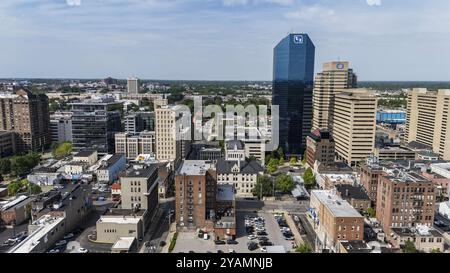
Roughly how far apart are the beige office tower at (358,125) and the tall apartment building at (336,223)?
18.8 feet

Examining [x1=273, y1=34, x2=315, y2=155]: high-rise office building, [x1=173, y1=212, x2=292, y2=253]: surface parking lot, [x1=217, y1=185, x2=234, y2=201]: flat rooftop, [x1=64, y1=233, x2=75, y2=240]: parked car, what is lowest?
[x1=173, y1=212, x2=292, y2=253]: surface parking lot

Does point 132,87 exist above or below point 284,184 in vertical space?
above

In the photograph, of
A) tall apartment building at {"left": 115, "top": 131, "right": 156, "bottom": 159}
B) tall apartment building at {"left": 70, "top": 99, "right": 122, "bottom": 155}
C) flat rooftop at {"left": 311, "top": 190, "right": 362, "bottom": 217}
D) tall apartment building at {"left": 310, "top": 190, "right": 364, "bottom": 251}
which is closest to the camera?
tall apartment building at {"left": 310, "top": 190, "right": 364, "bottom": 251}

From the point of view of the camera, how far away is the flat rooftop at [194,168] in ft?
23.9

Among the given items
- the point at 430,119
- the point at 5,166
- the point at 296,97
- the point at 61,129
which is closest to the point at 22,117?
the point at 61,129

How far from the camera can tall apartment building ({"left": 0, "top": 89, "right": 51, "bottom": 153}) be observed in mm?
13914

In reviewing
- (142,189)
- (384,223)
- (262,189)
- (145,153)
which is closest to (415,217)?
(384,223)

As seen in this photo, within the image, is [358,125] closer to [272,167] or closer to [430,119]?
[272,167]

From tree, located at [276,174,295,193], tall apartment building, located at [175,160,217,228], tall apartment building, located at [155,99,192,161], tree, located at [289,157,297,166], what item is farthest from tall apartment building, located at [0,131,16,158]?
tree, located at [289,157,297,166]

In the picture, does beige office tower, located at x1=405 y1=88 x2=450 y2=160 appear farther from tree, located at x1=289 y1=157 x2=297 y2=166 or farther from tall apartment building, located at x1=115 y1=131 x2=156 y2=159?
tall apartment building, located at x1=115 y1=131 x2=156 y2=159

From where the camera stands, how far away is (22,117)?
13.9 metres

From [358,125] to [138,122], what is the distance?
8.84m

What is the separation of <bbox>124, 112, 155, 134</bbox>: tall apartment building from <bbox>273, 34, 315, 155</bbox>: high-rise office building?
5762 mm
